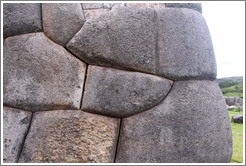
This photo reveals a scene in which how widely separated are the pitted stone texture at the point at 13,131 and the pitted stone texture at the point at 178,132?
32.4 inches

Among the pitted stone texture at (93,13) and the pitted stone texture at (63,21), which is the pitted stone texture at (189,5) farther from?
the pitted stone texture at (63,21)

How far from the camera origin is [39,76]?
59.3 inches

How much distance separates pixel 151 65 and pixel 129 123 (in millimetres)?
531

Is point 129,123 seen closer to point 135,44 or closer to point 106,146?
point 106,146

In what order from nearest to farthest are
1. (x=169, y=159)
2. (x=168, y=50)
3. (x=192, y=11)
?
(x=169, y=159) → (x=168, y=50) → (x=192, y=11)

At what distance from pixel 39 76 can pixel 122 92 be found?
73 cm

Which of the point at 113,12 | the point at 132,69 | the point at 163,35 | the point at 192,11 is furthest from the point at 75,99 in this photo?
the point at 192,11

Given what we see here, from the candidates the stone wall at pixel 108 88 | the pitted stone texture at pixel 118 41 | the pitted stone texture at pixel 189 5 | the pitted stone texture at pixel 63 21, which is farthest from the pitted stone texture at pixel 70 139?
the pitted stone texture at pixel 189 5

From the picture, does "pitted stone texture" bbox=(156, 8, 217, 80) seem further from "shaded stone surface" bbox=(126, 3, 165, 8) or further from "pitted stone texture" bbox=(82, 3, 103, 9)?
"pitted stone texture" bbox=(82, 3, 103, 9)

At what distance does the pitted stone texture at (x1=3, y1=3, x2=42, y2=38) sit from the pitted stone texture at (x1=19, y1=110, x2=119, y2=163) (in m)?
0.79

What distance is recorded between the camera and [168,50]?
5.02 feet

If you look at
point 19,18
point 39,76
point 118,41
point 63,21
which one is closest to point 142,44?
point 118,41

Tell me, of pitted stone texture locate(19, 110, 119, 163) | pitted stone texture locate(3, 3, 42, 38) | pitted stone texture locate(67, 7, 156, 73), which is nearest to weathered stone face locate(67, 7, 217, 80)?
pitted stone texture locate(67, 7, 156, 73)

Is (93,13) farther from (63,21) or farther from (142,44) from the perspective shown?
(142,44)
